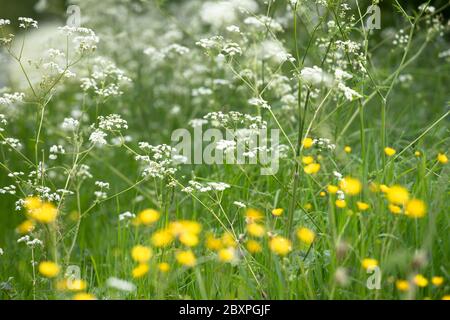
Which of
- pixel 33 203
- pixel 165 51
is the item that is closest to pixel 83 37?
pixel 33 203

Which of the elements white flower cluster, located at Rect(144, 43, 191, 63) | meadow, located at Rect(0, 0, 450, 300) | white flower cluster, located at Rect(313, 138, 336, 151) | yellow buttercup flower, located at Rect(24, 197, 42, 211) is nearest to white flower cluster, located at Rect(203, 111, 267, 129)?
meadow, located at Rect(0, 0, 450, 300)

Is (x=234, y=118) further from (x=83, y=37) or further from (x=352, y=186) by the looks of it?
(x=83, y=37)

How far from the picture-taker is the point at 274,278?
8.64ft

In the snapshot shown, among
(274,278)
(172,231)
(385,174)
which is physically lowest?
(274,278)

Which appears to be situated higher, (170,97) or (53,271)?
(170,97)

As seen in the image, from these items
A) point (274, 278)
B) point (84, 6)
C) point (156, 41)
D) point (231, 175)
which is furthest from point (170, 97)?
point (274, 278)

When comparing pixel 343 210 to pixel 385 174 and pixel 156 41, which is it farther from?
pixel 156 41

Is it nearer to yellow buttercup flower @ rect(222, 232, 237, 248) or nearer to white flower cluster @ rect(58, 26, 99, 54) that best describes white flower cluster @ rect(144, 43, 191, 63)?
white flower cluster @ rect(58, 26, 99, 54)

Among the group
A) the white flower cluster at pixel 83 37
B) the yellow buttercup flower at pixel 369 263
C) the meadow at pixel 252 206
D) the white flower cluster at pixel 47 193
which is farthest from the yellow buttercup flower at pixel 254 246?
the white flower cluster at pixel 83 37

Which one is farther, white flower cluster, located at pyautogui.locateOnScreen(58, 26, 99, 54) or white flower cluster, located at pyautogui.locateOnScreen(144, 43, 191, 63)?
white flower cluster, located at pyautogui.locateOnScreen(144, 43, 191, 63)

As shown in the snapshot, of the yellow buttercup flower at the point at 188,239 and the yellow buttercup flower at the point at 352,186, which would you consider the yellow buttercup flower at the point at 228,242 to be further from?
the yellow buttercup flower at the point at 352,186

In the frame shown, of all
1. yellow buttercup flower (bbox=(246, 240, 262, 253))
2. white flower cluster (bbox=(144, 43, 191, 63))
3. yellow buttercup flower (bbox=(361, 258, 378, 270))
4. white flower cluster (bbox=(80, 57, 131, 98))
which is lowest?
yellow buttercup flower (bbox=(361, 258, 378, 270))

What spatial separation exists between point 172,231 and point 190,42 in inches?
206
